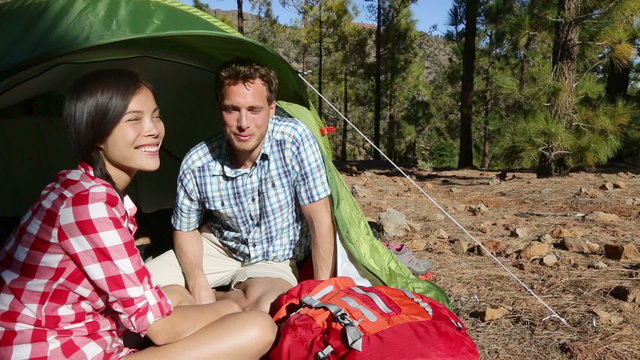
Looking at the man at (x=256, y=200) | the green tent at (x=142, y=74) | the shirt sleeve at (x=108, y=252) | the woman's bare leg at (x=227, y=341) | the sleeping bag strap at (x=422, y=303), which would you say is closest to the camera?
the shirt sleeve at (x=108, y=252)

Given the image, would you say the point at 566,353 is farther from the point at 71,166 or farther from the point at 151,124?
the point at 71,166

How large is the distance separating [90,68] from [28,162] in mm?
1047

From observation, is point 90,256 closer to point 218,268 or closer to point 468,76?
point 218,268

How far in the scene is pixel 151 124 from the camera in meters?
1.60

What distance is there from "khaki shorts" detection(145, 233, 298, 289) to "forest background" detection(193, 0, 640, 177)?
4702mm

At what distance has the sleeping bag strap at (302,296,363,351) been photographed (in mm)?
1629

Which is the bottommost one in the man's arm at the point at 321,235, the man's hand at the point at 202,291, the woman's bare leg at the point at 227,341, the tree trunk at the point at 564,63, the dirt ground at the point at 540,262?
the dirt ground at the point at 540,262

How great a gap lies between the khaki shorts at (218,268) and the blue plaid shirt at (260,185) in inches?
3.7

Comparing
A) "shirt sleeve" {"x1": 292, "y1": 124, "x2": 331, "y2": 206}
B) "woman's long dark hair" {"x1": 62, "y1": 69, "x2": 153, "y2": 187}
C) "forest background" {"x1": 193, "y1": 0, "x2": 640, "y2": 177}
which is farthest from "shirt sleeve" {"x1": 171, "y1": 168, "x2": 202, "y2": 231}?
"forest background" {"x1": 193, "y1": 0, "x2": 640, "y2": 177}

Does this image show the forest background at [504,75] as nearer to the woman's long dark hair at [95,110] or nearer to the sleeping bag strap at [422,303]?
the sleeping bag strap at [422,303]

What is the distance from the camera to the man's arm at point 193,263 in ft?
7.61

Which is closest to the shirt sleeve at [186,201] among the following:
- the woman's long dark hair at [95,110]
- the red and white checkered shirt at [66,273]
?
the woman's long dark hair at [95,110]

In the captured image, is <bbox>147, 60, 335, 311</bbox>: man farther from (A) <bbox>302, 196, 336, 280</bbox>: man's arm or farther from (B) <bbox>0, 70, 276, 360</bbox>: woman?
(B) <bbox>0, 70, 276, 360</bbox>: woman

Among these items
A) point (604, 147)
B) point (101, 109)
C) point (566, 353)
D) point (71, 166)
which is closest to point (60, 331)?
point (101, 109)
